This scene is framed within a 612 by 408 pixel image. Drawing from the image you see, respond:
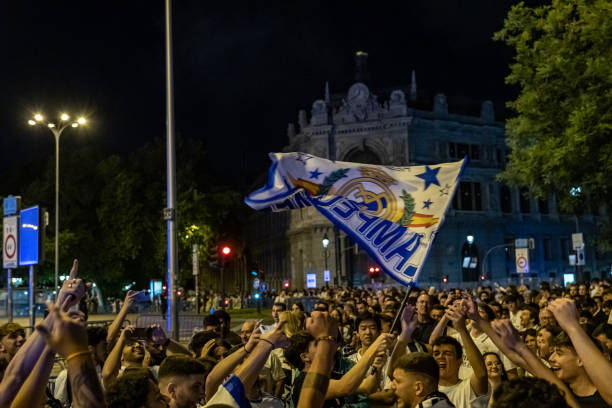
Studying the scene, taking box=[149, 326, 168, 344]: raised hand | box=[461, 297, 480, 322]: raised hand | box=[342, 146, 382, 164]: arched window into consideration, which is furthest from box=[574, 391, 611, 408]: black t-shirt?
box=[342, 146, 382, 164]: arched window

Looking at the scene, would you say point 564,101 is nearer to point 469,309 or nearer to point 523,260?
point 523,260

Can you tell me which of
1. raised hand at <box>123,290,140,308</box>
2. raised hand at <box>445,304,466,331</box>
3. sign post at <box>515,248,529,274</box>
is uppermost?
sign post at <box>515,248,529,274</box>

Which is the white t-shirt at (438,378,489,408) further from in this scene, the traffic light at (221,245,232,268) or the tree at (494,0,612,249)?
the traffic light at (221,245,232,268)

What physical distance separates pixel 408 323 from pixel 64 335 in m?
2.88

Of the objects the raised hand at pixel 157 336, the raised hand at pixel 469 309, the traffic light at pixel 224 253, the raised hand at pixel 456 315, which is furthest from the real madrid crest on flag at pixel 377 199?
the traffic light at pixel 224 253

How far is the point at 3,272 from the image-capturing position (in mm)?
51375

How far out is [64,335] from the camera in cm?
283

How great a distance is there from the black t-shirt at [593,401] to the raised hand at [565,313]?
2.64ft

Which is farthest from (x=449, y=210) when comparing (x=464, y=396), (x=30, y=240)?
(x=464, y=396)

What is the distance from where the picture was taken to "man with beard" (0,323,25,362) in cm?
562

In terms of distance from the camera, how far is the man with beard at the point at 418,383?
4.12m

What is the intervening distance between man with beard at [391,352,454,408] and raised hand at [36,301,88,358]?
2060 millimetres

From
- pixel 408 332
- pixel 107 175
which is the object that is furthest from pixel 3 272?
pixel 408 332

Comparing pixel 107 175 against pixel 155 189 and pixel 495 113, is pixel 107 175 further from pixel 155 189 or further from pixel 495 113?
pixel 495 113
